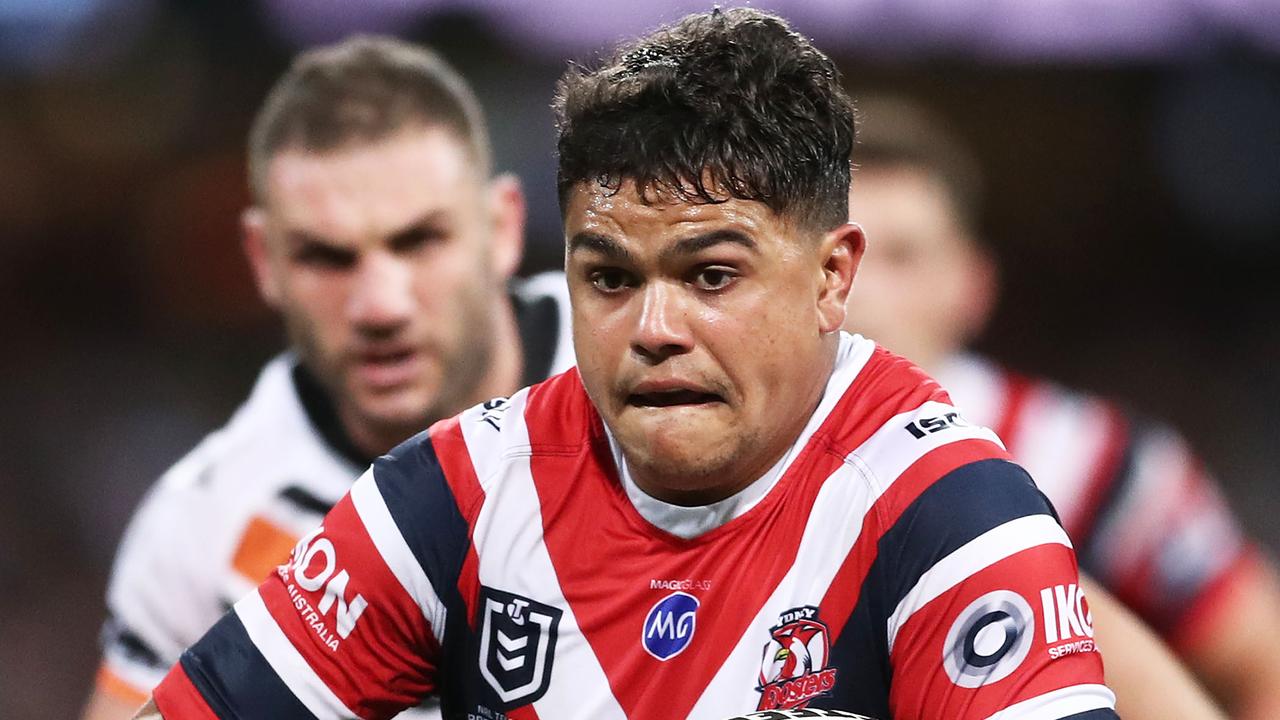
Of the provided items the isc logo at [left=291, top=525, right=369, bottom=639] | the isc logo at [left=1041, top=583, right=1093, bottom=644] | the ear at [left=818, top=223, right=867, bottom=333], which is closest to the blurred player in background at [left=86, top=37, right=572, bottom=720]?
the isc logo at [left=291, top=525, right=369, bottom=639]

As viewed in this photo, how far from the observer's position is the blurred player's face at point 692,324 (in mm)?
1951

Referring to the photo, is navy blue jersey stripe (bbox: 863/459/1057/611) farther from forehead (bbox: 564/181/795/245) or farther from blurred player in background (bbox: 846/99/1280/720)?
blurred player in background (bbox: 846/99/1280/720)

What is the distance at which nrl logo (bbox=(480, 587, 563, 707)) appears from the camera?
6.98ft

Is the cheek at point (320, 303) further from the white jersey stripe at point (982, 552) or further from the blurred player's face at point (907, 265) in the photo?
the white jersey stripe at point (982, 552)

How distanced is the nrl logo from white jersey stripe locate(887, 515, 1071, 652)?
0.47 meters

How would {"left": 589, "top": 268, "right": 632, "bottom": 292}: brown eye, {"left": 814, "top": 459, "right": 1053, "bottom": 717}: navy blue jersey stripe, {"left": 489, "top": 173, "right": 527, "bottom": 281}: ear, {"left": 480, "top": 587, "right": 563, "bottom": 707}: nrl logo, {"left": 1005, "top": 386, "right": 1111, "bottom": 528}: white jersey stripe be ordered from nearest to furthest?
{"left": 814, "top": 459, "right": 1053, "bottom": 717}: navy blue jersey stripe
{"left": 589, "top": 268, "right": 632, "bottom": 292}: brown eye
{"left": 480, "top": 587, "right": 563, "bottom": 707}: nrl logo
{"left": 489, "top": 173, "right": 527, "bottom": 281}: ear
{"left": 1005, "top": 386, "right": 1111, "bottom": 528}: white jersey stripe

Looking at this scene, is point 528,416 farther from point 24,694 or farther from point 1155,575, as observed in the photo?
point 24,694

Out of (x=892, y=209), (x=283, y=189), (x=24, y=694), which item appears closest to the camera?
(x=283, y=189)

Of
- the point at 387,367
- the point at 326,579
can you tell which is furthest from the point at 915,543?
the point at 387,367

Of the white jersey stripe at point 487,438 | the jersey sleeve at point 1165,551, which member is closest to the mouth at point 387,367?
the white jersey stripe at point 487,438

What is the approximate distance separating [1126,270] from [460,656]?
29.7 feet

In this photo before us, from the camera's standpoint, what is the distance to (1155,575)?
3.82 metres

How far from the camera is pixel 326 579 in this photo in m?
2.17

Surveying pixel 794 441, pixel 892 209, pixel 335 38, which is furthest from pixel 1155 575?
pixel 335 38
